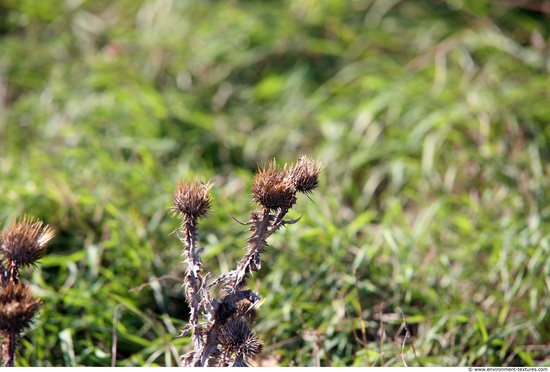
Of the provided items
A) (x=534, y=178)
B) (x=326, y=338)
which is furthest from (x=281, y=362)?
(x=534, y=178)

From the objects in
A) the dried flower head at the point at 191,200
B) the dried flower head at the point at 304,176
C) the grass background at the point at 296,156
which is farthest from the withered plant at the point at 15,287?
the grass background at the point at 296,156

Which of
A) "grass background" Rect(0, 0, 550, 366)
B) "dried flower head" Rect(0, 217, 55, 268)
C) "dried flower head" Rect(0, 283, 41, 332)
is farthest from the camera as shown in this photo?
"grass background" Rect(0, 0, 550, 366)

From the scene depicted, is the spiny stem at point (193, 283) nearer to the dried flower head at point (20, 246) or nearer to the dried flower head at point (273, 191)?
the dried flower head at point (273, 191)

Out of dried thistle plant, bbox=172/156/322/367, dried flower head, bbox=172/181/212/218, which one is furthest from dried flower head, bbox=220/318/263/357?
dried flower head, bbox=172/181/212/218

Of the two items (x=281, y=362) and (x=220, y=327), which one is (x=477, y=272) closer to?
(x=281, y=362)

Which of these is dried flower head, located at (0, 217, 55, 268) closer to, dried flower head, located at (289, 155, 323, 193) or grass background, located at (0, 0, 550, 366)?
dried flower head, located at (289, 155, 323, 193)

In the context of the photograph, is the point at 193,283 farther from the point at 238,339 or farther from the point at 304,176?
the point at 304,176
